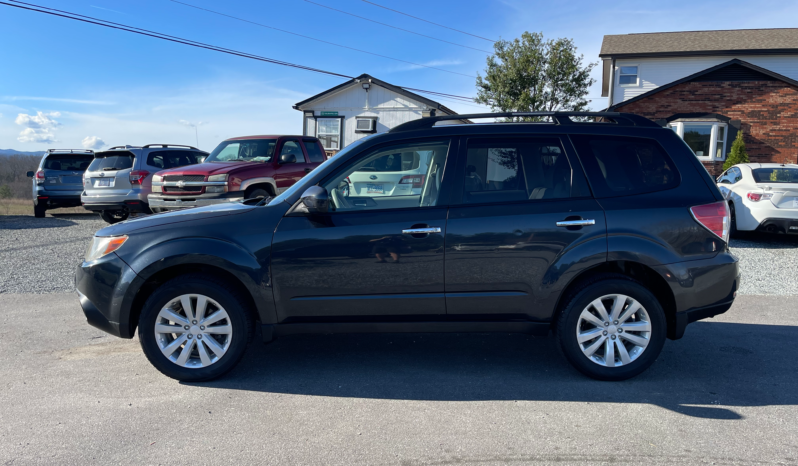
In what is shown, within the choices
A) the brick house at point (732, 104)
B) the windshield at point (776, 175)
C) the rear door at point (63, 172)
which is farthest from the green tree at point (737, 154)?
the rear door at point (63, 172)

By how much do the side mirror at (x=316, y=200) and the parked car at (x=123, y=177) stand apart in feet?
32.6

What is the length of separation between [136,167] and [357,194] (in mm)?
10185

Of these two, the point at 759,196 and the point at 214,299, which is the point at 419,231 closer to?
the point at 214,299

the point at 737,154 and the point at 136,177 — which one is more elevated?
the point at 737,154

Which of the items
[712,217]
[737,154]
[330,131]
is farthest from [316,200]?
[330,131]

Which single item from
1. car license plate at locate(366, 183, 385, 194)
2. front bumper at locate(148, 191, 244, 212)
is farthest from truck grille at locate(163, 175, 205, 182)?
car license plate at locate(366, 183, 385, 194)

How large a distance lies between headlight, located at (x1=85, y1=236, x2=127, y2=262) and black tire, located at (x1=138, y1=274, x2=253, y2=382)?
0.47 meters

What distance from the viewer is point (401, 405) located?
379cm

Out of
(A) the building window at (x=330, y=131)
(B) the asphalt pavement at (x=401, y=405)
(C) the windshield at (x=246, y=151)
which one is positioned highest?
(A) the building window at (x=330, y=131)

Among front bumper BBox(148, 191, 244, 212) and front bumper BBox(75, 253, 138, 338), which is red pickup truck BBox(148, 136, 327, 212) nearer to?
front bumper BBox(148, 191, 244, 212)

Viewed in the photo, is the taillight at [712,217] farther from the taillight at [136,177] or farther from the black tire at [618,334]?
the taillight at [136,177]

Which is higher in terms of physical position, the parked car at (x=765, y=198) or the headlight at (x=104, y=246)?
the parked car at (x=765, y=198)

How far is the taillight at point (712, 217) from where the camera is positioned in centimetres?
413

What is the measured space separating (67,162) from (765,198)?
54.7 ft
